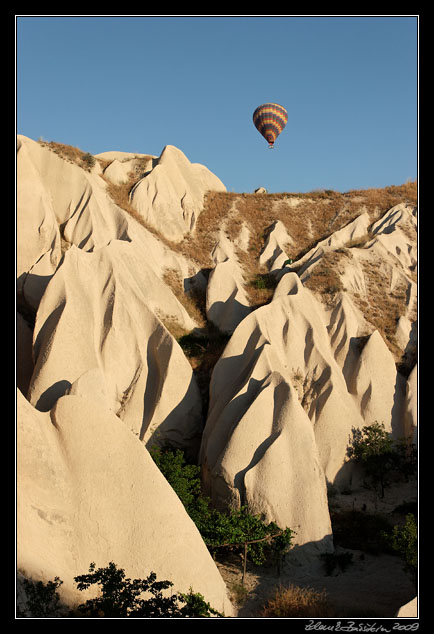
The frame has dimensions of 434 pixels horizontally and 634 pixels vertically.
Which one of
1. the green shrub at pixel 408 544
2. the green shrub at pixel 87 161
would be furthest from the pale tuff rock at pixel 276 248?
the green shrub at pixel 408 544

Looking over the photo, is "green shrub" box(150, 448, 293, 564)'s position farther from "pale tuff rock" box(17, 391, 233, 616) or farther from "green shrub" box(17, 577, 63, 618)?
"green shrub" box(17, 577, 63, 618)

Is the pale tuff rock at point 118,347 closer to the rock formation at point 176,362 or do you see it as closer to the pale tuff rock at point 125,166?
the rock formation at point 176,362

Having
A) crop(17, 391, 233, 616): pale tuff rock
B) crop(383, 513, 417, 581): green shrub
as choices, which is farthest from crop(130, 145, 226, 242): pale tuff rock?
crop(383, 513, 417, 581): green shrub

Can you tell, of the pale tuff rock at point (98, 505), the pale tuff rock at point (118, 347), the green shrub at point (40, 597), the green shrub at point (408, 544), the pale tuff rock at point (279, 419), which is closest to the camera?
the green shrub at point (40, 597)

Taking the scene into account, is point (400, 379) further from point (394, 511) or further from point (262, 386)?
point (262, 386)

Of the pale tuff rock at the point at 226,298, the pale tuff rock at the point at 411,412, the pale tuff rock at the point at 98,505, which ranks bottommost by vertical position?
the pale tuff rock at the point at 98,505

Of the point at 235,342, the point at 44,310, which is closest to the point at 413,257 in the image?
the point at 235,342
